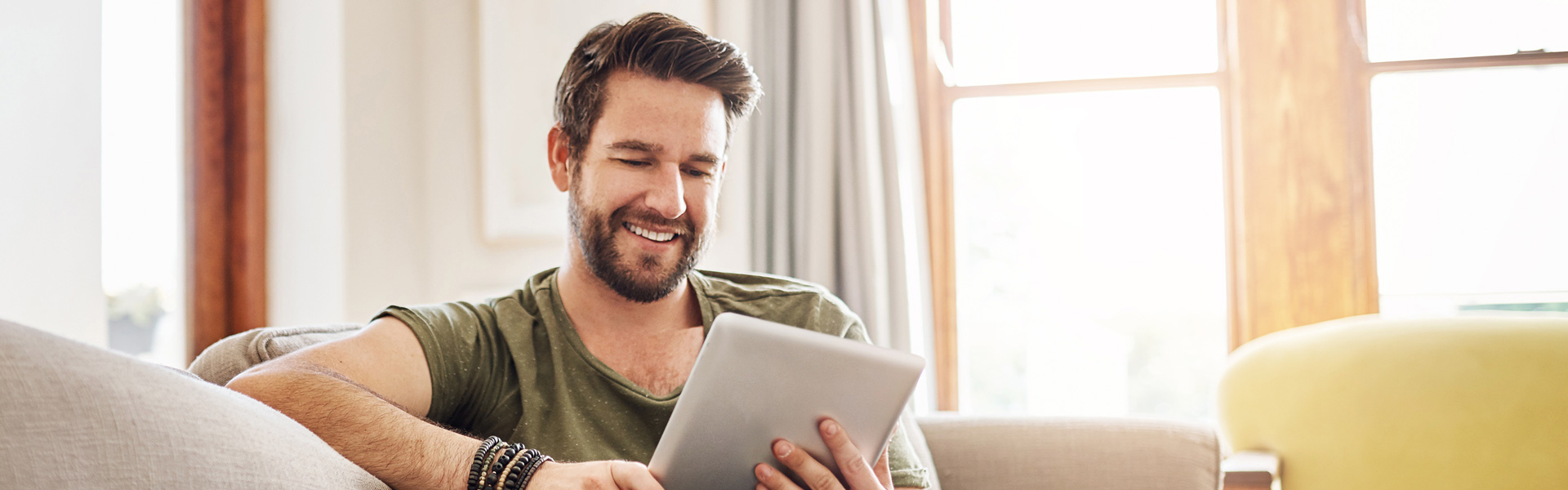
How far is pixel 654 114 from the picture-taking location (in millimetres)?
1270

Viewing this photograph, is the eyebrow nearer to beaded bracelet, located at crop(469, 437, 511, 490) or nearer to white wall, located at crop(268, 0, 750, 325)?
beaded bracelet, located at crop(469, 437, 511, 490)

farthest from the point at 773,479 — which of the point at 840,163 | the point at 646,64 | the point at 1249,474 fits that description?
the point at 840,163

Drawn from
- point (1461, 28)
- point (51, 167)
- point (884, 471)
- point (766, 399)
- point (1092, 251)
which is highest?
point (1461, 28)

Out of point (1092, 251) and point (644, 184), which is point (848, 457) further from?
point (1092, 251)

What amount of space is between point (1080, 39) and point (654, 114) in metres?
1.81

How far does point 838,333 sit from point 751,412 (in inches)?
19.4

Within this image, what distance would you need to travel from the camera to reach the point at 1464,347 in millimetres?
1732

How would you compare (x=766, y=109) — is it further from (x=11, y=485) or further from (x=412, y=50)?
(x=11, y=485)

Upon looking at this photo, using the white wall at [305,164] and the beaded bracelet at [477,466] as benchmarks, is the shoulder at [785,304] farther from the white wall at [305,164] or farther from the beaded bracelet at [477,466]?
the white wall at [305,164]

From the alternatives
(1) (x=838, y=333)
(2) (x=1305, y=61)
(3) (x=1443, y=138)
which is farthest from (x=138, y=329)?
(3) (x=1443, y=138)

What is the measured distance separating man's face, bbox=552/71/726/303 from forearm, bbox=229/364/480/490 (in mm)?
379

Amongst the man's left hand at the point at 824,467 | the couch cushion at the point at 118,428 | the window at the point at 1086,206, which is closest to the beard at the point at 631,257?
the man's left hand at the point at 824,467

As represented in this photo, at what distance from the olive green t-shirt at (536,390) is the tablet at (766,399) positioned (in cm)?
29

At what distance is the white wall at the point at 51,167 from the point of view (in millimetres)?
1834
